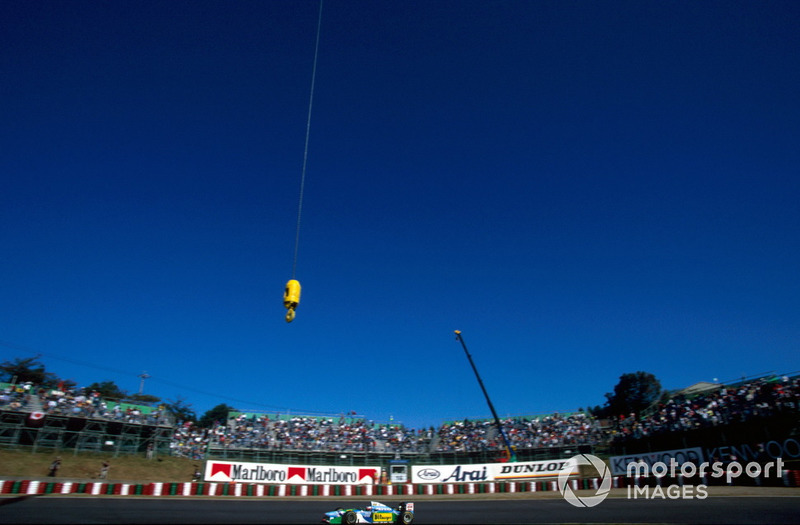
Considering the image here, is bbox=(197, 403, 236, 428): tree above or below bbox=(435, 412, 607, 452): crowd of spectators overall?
above

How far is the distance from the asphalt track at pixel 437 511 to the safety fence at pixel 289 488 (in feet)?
5.20

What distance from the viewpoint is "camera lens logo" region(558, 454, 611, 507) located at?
27975mm

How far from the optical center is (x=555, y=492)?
3403 cm

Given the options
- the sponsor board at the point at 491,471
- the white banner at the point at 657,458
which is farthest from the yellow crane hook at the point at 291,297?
the white banner at the point at 657,458

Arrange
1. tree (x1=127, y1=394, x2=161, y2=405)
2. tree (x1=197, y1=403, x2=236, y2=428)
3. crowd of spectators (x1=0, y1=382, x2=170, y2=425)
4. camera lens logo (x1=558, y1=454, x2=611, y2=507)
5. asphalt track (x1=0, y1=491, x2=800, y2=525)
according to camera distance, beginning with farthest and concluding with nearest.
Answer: tree (x1=197, y1=403, x2=236, y2=428) → tree (x1=127, y1=394, x2=161, y2=405) → crowd of spectators (x1=0, y1=382, x2=170, y2=425) → camera lens logo (x1=558, y1=454, x2=611, y2=507) → asphalt track (x1=0, y1=491, x2=800, y2=525)

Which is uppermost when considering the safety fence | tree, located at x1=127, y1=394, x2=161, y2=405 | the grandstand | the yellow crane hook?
tree, located at x1=127, y1=394, x2=161, y2=405

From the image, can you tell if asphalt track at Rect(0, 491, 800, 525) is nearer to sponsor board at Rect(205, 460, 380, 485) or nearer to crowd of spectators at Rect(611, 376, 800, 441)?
crowd of spectators at Rect(611, 376, 800, 441)

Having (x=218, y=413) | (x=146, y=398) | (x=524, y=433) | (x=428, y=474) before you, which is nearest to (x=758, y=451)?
(x=524, y=433)

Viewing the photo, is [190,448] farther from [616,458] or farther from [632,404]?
[632,404]

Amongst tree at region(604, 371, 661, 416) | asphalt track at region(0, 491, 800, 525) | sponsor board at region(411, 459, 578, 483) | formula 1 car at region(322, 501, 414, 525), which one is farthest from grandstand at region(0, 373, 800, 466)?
tree at region(604, 371, 661, 416)

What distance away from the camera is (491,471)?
38.4 metres

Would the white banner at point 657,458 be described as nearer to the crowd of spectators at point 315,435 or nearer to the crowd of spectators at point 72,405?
the crowd of spectators at point 315,435

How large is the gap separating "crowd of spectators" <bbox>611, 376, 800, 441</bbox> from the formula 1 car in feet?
83.9

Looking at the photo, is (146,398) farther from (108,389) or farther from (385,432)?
(385,432)
